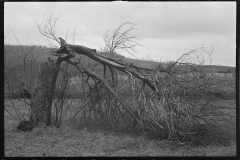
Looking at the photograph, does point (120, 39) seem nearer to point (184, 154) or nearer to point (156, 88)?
point (156, 88)

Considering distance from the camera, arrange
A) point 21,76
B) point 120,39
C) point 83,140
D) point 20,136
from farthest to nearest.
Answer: point 120,39
point 21,76
point 20,136
point 83,140

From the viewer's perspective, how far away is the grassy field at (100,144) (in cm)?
637

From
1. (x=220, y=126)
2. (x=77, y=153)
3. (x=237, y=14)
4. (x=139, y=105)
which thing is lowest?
(x=77, y=153)

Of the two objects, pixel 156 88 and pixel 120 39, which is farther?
pixel 120 39

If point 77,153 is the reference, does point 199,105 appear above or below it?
above

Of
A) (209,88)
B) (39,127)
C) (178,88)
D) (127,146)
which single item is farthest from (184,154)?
(39,127)

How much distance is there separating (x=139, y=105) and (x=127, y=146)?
3.32 ft

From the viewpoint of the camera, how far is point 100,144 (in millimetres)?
7055

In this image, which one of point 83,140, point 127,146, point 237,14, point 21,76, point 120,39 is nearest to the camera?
point 237,14

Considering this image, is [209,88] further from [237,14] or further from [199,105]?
[237,14]

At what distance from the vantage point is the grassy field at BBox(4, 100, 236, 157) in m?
6.37

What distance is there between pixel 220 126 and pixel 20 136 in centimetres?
522

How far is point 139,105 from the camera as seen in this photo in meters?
7.07

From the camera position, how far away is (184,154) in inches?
243
